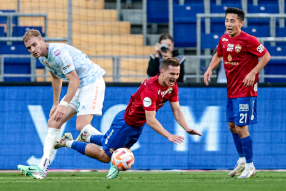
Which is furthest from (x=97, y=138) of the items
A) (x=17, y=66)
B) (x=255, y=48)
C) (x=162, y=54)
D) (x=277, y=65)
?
(x=277, y=65)

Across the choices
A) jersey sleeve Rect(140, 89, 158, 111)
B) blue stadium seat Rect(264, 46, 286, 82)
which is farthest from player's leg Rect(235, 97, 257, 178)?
blue stadium seat Rect(264, 46, 286, 82)

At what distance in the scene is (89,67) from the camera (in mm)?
7508

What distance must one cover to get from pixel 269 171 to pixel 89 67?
341cm

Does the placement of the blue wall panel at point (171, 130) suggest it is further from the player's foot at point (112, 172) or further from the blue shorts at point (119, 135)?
the player's foot at point (112, 172)

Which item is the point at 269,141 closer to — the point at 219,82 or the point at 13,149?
the point at 219,82

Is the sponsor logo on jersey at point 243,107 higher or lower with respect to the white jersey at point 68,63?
lower

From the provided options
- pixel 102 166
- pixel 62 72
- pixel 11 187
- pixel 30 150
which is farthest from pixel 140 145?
pixel 11 187

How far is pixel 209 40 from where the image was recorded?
34.8ft

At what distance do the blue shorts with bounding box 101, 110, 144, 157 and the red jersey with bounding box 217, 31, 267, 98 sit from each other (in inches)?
54.0

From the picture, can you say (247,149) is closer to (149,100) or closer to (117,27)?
(149,100)

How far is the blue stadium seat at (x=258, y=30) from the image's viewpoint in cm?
1095

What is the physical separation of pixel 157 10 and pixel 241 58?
649cm

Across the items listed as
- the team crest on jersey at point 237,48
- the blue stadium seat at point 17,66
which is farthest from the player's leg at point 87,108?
the blue stadium seat at point 17,66

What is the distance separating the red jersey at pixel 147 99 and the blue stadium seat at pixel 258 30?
4.75 metres
